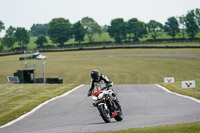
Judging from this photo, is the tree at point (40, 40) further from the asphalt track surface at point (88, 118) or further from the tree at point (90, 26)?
the asphalt track surface at point (88, 118)

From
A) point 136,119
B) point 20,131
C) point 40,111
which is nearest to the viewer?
point 20,131

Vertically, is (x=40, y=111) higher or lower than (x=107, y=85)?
lower

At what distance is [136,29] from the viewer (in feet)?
535

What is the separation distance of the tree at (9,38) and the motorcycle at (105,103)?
474 ft

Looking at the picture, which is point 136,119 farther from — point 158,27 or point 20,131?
point 158,27

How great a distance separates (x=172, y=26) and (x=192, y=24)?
A: 54.6ft

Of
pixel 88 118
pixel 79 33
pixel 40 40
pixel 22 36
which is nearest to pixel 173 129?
pixel 88 118

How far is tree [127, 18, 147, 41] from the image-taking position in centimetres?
16188

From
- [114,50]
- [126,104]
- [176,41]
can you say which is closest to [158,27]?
[176,41]

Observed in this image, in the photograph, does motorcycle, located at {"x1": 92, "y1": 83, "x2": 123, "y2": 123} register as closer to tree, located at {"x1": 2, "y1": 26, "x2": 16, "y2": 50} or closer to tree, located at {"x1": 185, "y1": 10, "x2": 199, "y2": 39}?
tree, located at {"x1": 185, "y1": 10, "x2": 199, "y2": 39}

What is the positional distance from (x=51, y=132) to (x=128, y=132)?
2149 millimetres

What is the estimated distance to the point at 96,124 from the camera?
11.4 meters

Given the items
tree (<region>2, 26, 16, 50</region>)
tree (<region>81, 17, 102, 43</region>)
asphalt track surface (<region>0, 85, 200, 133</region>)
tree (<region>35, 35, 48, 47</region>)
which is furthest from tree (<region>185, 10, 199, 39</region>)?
asphalt track surface (<region>0, 85, 200, 133</region>)

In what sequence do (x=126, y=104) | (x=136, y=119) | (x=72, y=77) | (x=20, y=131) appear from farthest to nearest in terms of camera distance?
(x=72, y=77), (x=126, y=104), (x=136, y=119), (x=20, y=131)
